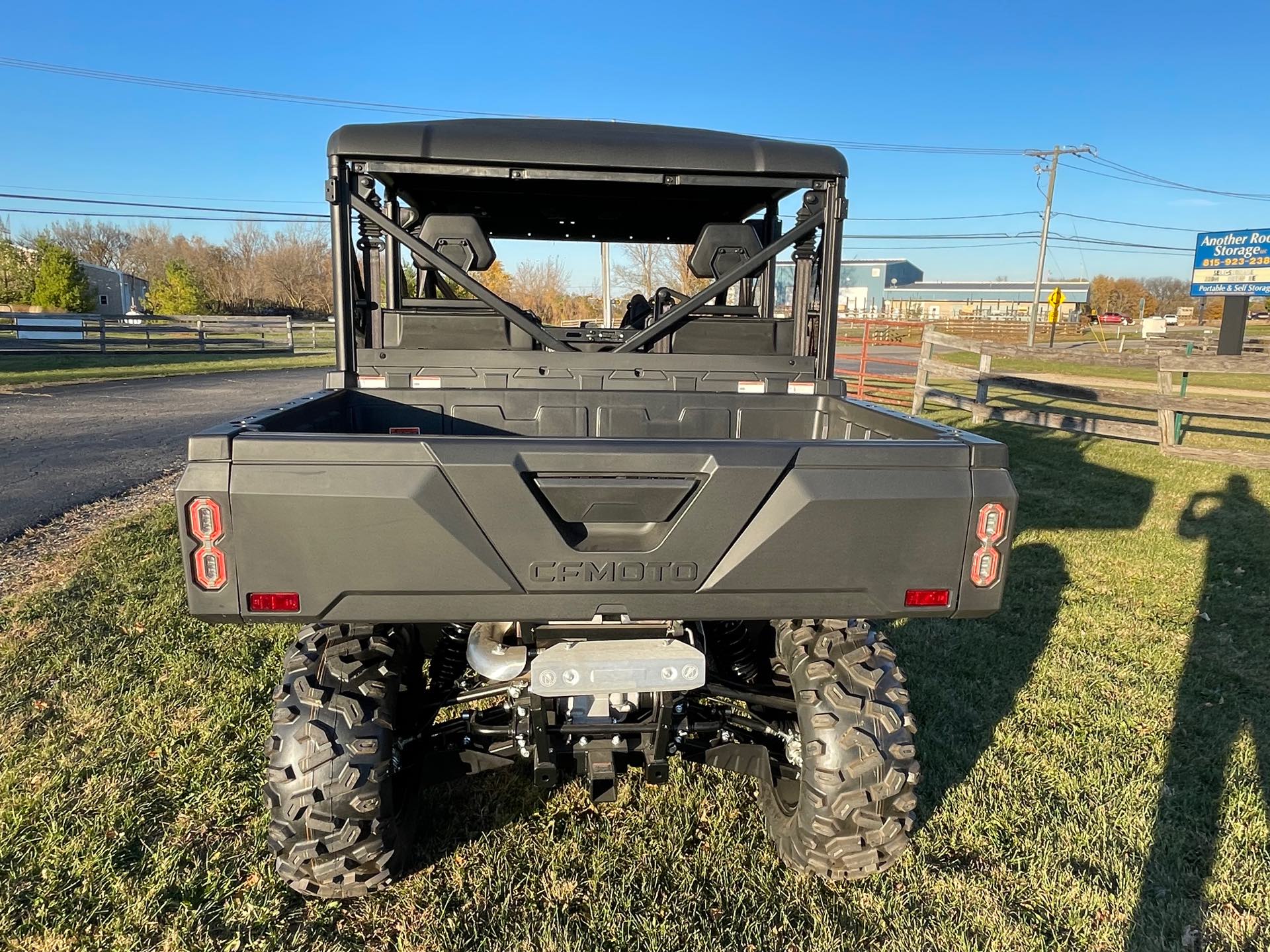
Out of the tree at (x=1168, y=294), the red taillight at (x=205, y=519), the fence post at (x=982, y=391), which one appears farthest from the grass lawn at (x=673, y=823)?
the tree at (x=1168, y=294)

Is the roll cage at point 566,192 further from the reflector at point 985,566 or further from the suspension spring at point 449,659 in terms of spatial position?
the reflector at point 985,566

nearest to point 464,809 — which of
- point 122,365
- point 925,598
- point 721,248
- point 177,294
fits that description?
point 925,598

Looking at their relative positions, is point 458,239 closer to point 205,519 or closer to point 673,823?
point 205,519

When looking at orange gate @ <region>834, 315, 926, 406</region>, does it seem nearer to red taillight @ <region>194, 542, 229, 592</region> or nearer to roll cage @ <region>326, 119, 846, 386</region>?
roll cage @ <region>326, 119, 846, 386</region>

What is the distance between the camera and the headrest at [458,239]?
3193 millimetres

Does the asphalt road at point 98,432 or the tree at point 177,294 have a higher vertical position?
the tree at point 177,294

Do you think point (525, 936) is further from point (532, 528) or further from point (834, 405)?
point (834, 405)

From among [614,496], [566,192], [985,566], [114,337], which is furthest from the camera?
[114,337]

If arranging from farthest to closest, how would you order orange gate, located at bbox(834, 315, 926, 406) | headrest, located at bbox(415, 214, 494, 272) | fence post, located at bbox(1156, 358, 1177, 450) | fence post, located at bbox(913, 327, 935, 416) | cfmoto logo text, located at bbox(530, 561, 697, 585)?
1. orange gate, located at bbox(834, 315, 926, 406)
2. fence post, located at bbox(913, 327, 935, 416)
3. fence post, located at bbox(1156, 358, 1177, 450)
4. headrest, located at bbox(415, 214, 494, 272)
5. cfmoto logo text, located at bbox(530, 561, 697, 585)

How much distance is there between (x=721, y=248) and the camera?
3.38m

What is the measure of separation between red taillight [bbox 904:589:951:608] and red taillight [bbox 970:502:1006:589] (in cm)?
8

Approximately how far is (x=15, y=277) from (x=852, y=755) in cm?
5215

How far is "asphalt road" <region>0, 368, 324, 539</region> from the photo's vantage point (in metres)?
7.34

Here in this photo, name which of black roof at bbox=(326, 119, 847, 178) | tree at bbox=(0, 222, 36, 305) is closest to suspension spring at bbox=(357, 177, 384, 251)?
black roof at bbox=(326, 119, 847, 178)
